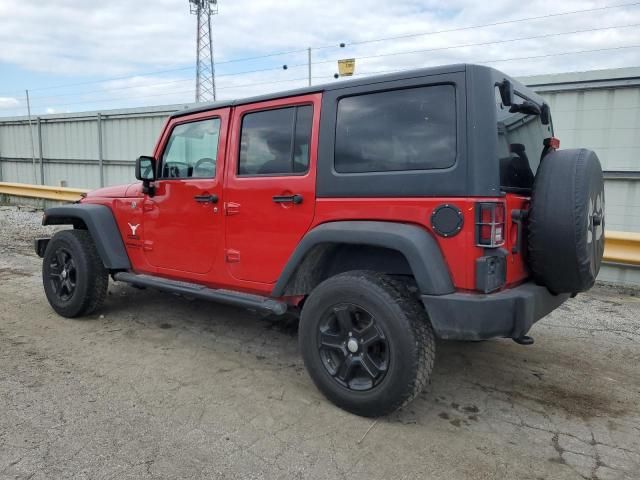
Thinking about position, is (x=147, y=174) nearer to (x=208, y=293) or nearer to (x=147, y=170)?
(x=147, y=170)

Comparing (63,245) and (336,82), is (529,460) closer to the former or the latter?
(336,82)

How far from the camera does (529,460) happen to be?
7.90ft

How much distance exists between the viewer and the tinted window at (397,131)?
2.56m

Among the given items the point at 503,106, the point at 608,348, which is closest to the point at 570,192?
the point at 503,106

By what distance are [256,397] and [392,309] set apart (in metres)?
1.15

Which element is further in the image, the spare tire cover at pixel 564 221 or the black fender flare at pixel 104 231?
the black fender flare at pixel 104 231

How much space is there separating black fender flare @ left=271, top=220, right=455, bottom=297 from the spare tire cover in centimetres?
61

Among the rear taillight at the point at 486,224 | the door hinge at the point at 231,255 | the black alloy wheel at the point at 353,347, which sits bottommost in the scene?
the black alloy wheel at the point at 353,347

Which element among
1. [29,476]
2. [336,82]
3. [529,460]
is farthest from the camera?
[336,82]

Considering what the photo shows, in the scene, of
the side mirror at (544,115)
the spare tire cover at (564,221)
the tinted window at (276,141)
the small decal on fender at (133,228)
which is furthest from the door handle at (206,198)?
the side mirror at (544,115)

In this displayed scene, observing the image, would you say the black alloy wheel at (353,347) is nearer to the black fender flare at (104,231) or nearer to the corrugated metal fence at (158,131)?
the black fender flare at (104,231)

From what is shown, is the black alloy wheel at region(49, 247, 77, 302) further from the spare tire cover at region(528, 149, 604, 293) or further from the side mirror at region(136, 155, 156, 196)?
the spare tire cover at region(528, 149, 604, 293)

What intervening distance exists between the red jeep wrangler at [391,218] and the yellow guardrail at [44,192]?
30.1ft

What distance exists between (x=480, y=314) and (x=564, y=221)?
2.37 ft
